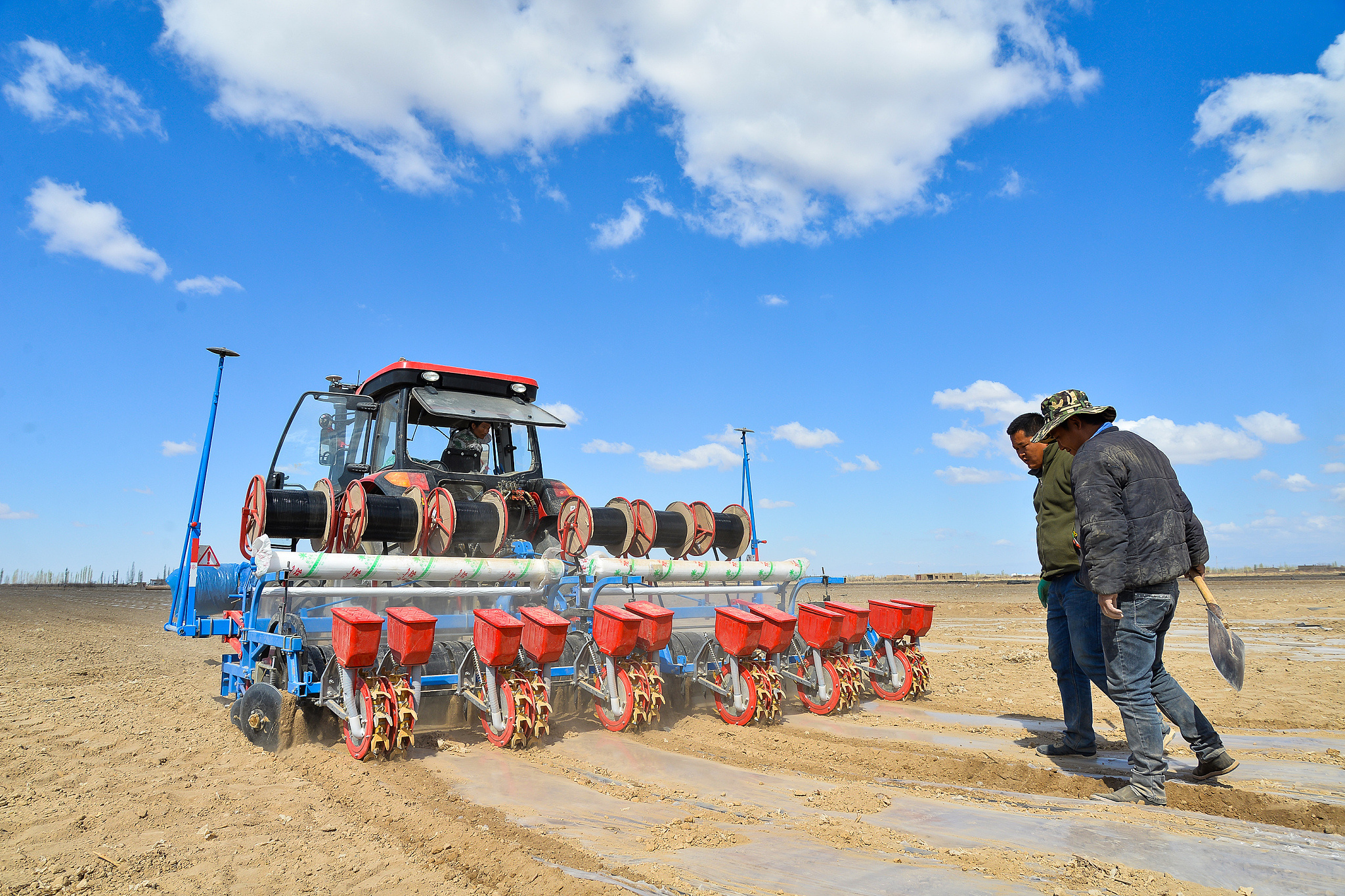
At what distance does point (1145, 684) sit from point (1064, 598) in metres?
1.13

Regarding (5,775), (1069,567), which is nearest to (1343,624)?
Result: (1069,567)

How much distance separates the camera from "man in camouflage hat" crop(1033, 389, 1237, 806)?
375 cm

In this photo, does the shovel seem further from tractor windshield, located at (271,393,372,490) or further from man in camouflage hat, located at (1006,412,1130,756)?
tractor windshield, located at (271,393,372,490)

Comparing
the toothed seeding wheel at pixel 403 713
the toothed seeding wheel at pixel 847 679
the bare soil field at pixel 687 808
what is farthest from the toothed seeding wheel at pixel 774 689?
the toothed seeding wheel at pixel 403 713

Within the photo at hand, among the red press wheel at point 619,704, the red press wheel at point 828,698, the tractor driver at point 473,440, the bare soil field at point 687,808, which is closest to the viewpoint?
the bare soil field at point 687,808

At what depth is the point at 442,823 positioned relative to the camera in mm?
3398

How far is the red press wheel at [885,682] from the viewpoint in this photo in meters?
7.00

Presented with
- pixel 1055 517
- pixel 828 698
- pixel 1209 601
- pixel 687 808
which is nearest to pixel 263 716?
pixel 687 808

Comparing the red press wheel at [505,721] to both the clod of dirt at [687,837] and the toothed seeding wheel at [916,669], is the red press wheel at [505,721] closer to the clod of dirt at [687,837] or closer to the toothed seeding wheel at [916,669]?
the clod of dirt at [687,837]

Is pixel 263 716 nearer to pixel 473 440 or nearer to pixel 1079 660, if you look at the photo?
pixel 473 440

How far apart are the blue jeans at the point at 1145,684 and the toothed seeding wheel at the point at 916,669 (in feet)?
10.5

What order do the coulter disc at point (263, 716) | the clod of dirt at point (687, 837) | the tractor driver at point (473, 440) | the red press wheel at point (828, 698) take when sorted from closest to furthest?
the clod of dirt at point (687, 837) < the coulter disc at point (263, 716) < the red press wheel at point (828, 698) < the tractor driver at point (473, 440)

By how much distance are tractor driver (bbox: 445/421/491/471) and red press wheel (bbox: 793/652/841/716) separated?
3834 mm

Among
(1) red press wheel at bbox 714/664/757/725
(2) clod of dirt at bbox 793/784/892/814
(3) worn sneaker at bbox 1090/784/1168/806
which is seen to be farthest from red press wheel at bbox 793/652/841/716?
(3) worn sneaker at bbox 1090/784/1168/806
